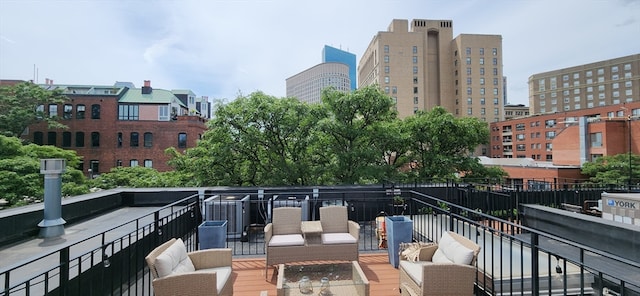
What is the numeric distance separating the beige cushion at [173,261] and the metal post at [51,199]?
11.2 feet

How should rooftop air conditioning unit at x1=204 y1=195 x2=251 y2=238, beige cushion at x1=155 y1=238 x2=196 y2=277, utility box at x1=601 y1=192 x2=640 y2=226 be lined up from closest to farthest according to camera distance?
1. beige cushion at x1=155 y1=238 x2=196 y2=277
2. utility box at x1=601 y1=192 x2=640 y2=226
3. rooftop air conditioning unit at x1=204 y1=195 x2=251 y2=238

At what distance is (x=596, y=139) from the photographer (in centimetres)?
3269

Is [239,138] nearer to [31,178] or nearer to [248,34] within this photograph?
[248,34]

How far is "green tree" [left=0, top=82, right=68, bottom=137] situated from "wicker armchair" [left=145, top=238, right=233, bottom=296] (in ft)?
125

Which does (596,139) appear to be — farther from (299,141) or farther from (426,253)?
(426,253)

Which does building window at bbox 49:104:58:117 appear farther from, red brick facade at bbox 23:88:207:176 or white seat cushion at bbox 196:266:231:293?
white seat cushion at bbox 196:266:231:293

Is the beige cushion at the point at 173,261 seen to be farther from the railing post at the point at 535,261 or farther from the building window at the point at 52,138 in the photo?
the building window at the point at 52,138

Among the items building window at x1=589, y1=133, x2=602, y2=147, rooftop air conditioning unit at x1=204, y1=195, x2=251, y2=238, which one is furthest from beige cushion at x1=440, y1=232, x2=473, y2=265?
building window at x1=589, y1=133, x2=602, y2=147

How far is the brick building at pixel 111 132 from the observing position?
32.6 m

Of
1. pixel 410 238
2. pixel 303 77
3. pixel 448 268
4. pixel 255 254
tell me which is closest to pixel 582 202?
pixel 410 238

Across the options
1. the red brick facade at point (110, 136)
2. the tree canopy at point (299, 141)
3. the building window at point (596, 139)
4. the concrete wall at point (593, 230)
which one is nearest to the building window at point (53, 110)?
the red brick facade at point (110, 136)

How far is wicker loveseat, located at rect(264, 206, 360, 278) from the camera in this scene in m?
4.46

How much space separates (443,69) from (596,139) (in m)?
31.3

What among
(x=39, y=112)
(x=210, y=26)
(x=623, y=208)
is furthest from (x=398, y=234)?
(x=39, y=112)
